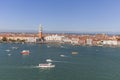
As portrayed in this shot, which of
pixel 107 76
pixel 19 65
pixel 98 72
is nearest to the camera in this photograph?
pixel 107 76

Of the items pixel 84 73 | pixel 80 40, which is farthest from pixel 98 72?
pixel 80 40

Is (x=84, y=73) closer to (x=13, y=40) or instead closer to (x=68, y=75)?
(x=68, y=75)

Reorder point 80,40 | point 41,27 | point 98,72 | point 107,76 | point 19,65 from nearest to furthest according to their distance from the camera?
point 107,76, point 98,72, point 19,65, point 80,40, point 41,27

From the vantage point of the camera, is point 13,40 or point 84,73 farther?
point 13,40

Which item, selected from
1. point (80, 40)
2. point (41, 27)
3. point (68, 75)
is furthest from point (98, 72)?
point (41, 27)

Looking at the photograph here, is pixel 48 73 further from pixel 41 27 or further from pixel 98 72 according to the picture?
pixel 41 27

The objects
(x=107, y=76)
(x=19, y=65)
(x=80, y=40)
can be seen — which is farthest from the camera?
(x=80, y=40)

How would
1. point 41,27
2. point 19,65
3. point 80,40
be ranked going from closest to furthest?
1. point 19,65
2. point 80,40
3. point 41,27

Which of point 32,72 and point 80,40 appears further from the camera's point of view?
point 80,40
